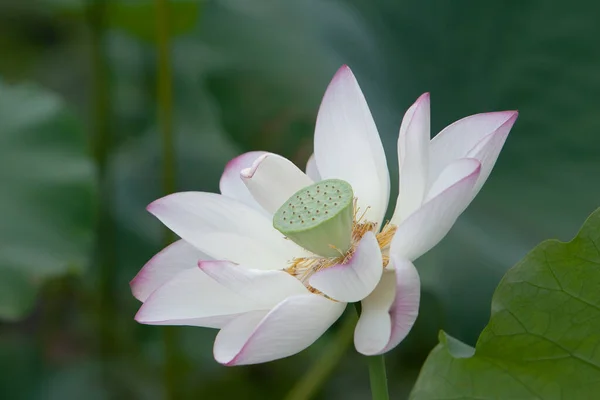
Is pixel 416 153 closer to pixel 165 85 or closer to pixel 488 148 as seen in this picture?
pixel 488 148

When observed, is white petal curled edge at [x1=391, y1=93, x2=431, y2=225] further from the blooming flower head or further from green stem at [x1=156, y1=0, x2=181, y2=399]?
green stem at [x1=156, y1=0, x2=181, y2=399]

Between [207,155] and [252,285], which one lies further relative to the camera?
[207,155]

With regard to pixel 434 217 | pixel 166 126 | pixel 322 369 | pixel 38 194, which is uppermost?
pixel 434 217

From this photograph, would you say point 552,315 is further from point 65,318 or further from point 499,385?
point 65,318

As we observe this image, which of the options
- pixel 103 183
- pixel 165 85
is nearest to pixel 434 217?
pixel 165 85

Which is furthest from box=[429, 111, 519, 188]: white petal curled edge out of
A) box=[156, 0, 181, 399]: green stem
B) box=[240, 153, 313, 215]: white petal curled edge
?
box=[156, 0, 181, 399]: green stem

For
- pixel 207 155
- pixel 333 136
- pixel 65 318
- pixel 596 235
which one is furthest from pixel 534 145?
pixel 65 318
